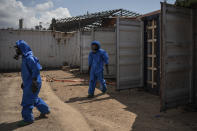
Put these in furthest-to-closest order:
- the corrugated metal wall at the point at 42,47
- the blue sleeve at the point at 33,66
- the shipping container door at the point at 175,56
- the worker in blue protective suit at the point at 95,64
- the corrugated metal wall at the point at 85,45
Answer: the corrugated metal wall at the point at 42,47, the corrugated metal wall at the point at 85,45, the worker in blue protective suit at the point at 95,64, the shipping container door at the point at 175,56, the blue sleeve at the point at 33,66

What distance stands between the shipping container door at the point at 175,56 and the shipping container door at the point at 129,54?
7.25 ft

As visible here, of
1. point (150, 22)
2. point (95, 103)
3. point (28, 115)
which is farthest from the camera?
point (150, 22)

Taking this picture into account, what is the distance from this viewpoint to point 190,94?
4969 millimetres

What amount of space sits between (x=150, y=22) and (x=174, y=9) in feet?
7.96

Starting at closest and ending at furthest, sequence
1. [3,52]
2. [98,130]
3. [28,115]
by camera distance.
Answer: [98,130] → [28,115] → [3,52]

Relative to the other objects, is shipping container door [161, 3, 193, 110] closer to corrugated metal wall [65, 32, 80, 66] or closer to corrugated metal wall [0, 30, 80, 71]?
corrugated metal wall [0, 30, 80, 71]

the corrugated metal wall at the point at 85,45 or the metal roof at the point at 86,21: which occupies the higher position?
the metal roof at the point at 86,21

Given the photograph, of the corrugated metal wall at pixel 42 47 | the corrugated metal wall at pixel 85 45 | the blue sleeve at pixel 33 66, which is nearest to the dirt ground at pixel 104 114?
the blue sleeve at pixel 33 66

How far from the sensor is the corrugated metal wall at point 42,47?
44.1ft

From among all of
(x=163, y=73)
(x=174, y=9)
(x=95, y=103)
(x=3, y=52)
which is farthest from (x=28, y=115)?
(x=3, y=52)

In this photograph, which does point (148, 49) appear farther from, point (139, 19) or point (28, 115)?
point (28, 115)

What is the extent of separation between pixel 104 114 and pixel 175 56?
2.19 meters

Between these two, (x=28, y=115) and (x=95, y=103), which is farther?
(x=95, y=103)

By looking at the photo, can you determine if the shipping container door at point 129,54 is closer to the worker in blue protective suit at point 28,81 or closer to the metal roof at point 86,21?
the worker in blue protective suit at point 28,81
